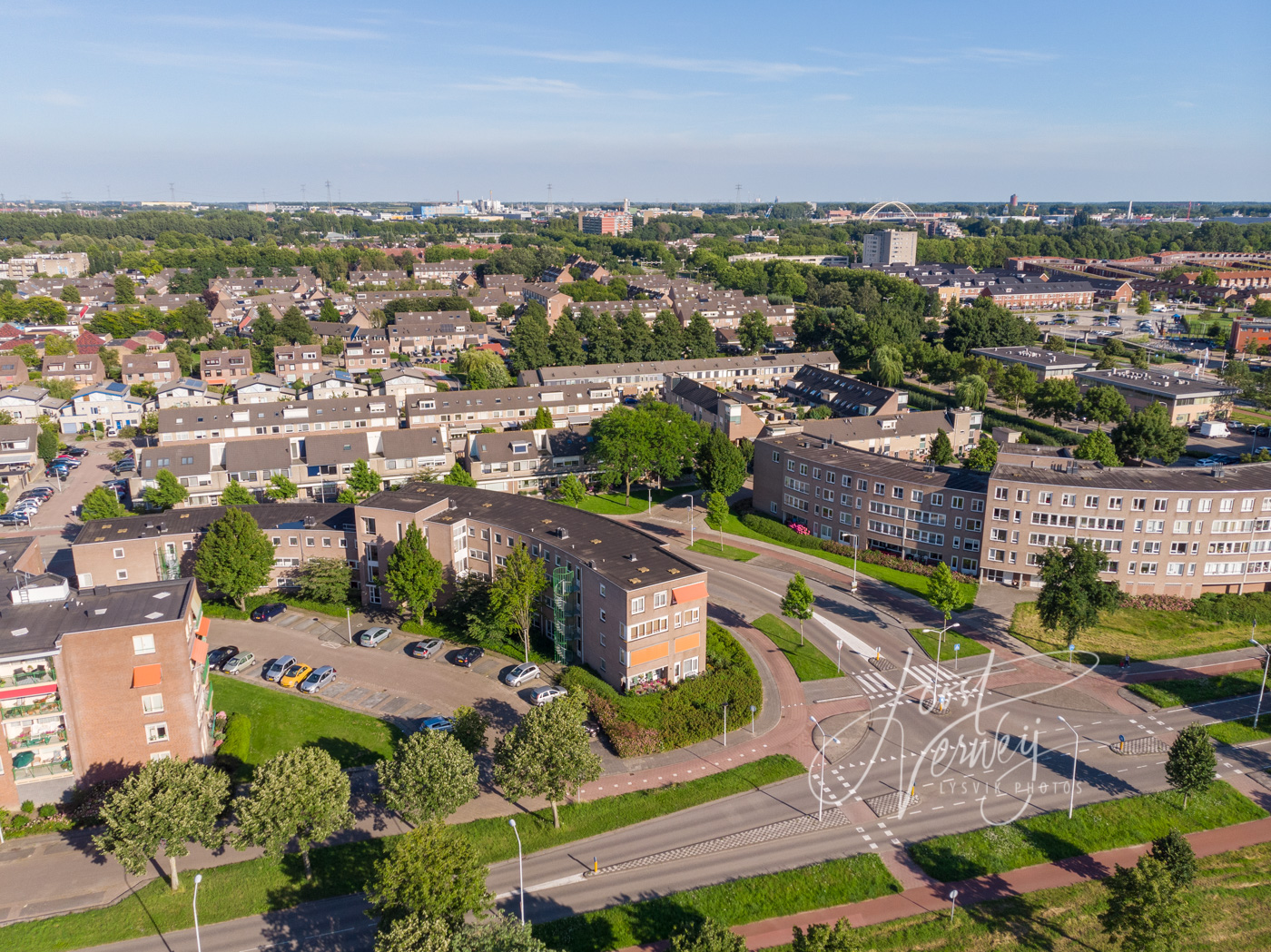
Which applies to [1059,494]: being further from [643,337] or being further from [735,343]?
[735,343]

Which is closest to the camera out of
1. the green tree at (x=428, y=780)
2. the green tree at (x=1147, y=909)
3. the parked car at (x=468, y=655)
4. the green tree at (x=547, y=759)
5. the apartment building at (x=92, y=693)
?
the green tree at (x=1147, y=909)

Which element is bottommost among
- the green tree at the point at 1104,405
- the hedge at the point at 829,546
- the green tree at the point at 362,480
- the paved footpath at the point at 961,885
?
the paved footpath at the point at 961,885

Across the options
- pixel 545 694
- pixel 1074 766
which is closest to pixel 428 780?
pixel 545 694

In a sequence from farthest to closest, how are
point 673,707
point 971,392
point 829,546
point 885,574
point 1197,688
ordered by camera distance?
point 971,392 < point 829,546 < point 885,574 < point 1197,688 < point 673,707

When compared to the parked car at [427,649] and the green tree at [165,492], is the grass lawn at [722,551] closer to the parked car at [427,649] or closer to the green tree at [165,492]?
the parked car at [427,649]

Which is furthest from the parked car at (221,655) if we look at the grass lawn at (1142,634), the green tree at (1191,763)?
the green tree at (1191,763)

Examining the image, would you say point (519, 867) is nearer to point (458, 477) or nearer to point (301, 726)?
point (301, 726)

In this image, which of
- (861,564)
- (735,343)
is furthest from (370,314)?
(861,564)
